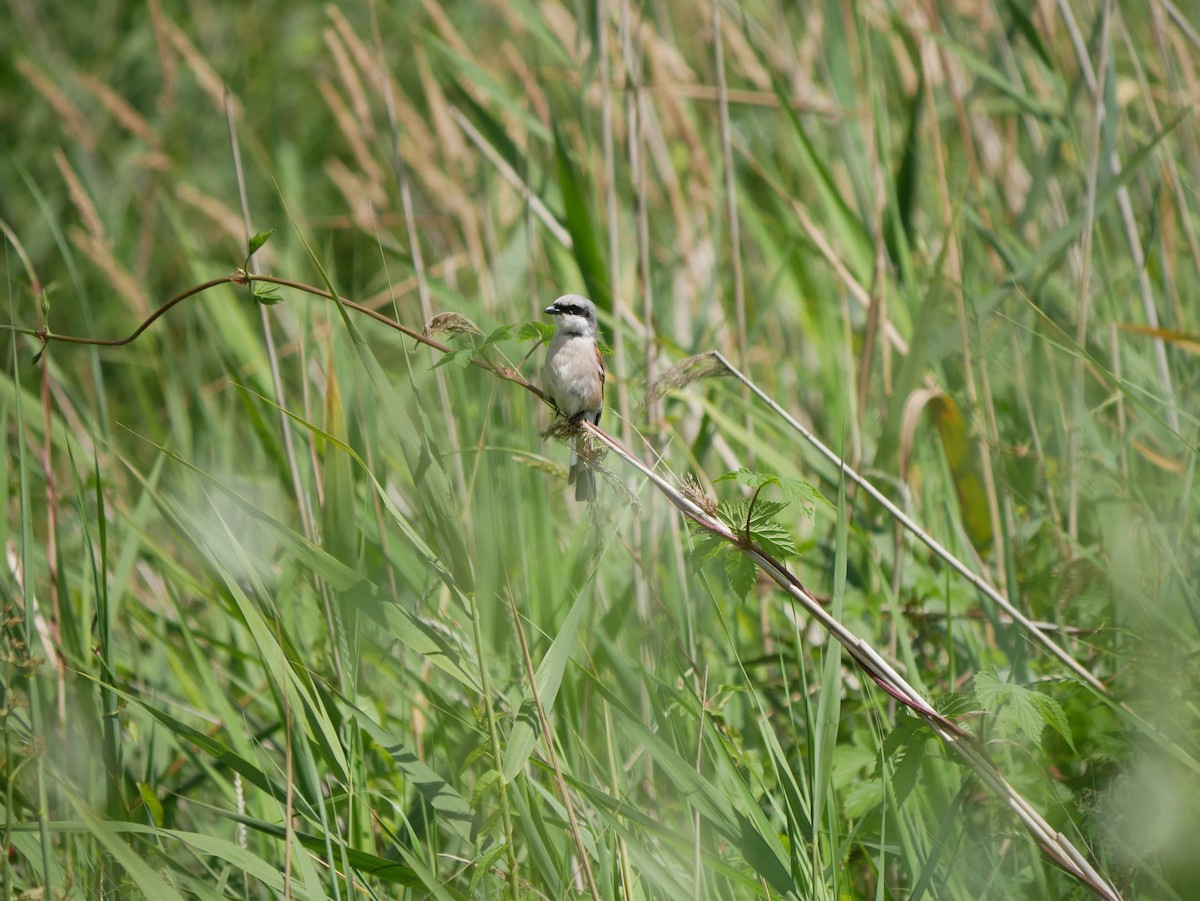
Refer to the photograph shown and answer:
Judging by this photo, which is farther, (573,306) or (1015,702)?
(573,306)

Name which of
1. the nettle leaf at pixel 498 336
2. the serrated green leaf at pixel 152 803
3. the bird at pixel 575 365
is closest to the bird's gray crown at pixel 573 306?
the bird at pixel 575 365

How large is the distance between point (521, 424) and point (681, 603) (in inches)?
36.6

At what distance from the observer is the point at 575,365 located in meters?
2.65

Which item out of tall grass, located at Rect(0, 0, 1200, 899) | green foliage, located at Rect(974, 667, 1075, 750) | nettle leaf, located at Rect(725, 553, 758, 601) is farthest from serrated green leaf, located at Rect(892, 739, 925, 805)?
nettle leaf, located at Rect(725, 553, 758, 601)

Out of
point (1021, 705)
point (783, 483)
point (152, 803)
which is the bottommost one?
point (152, 803)

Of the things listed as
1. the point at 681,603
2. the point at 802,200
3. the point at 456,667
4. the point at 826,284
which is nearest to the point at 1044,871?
the point at 681,603

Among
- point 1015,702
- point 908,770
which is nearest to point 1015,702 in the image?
point 1015,702

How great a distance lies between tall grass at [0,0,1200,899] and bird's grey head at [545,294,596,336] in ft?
0.25

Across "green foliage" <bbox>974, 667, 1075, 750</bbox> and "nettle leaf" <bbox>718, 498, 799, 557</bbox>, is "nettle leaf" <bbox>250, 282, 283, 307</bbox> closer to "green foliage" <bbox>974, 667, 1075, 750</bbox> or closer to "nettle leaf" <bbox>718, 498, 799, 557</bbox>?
"nettle leaf" <bbox>718, 498, 799, 557</bbox>

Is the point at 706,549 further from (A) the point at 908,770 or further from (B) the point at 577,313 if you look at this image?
(B) the point at 577,313

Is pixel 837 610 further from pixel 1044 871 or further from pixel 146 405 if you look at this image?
→ pixel 146 405

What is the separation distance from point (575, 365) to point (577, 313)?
0.62 feet

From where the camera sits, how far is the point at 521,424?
9.98ft

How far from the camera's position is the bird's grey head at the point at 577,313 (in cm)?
273
